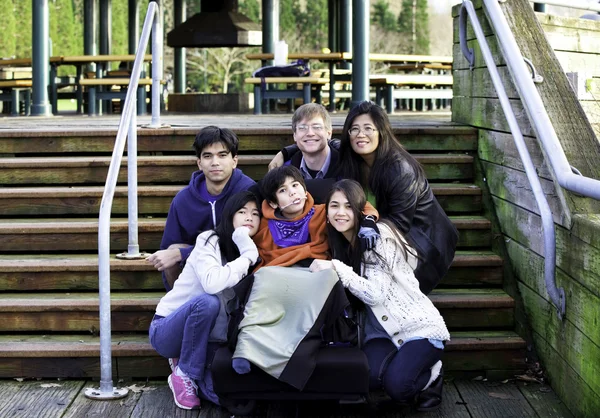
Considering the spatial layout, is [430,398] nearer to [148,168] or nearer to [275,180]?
[275,180]

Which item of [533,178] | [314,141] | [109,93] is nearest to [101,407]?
[314,141]

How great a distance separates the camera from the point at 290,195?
4398 mm

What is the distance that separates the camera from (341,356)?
4125 mm

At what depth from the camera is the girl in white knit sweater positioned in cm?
426

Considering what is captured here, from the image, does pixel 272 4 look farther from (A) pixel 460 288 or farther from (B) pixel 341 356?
(B) pixel 341 356

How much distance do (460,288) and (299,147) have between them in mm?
1237

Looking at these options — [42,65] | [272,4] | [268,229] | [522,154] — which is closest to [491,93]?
[522,154]

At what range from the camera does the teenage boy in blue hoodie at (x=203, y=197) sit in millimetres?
4730

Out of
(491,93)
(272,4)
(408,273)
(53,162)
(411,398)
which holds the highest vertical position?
(272,4)

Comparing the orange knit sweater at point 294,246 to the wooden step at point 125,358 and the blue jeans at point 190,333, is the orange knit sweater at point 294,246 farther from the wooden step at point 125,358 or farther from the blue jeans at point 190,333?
the wooden step at point 125,358

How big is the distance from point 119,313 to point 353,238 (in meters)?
1.43

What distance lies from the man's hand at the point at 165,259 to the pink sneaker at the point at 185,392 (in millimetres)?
509

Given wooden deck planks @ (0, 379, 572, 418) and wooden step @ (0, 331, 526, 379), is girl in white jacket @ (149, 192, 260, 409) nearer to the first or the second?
wooden deck planks @ (0, 379, 572, 418)

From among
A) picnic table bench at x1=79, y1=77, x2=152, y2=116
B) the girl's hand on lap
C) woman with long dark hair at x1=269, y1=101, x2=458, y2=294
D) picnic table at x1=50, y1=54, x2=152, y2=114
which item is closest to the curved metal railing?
woman with long dark hair at x1=269, y1=101, x2=458, y2=294
